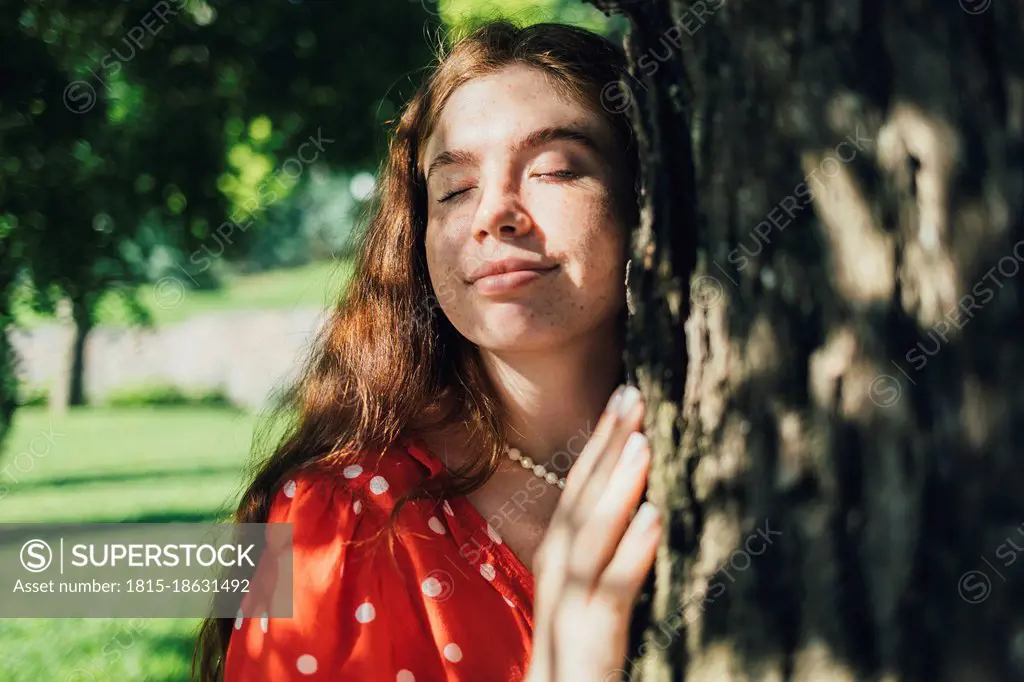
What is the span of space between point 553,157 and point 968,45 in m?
0.96

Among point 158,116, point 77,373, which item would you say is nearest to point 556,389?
point 158,116

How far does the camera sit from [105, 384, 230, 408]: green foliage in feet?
77.9

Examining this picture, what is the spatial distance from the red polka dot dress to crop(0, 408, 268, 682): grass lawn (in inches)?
25.3

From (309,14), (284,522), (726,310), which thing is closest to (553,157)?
(726,310)

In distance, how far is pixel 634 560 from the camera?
5.18ft

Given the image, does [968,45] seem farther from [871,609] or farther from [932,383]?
[871,609]

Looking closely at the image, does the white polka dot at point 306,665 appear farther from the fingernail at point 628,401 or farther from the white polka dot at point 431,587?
the fingernail at point 628,401

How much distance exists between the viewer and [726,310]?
1.45 metres

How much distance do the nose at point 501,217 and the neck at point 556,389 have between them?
0.29 meters

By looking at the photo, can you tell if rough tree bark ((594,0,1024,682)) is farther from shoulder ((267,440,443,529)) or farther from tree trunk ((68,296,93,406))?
tree trunk ((68,296,93,406))

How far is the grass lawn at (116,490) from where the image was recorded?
5.98 m

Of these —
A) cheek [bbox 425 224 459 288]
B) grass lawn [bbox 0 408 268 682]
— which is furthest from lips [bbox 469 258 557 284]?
grass lawn [bbox 0 408 268 682]

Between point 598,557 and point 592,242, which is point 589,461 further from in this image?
point 592,242

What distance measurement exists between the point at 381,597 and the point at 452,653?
171 mm
